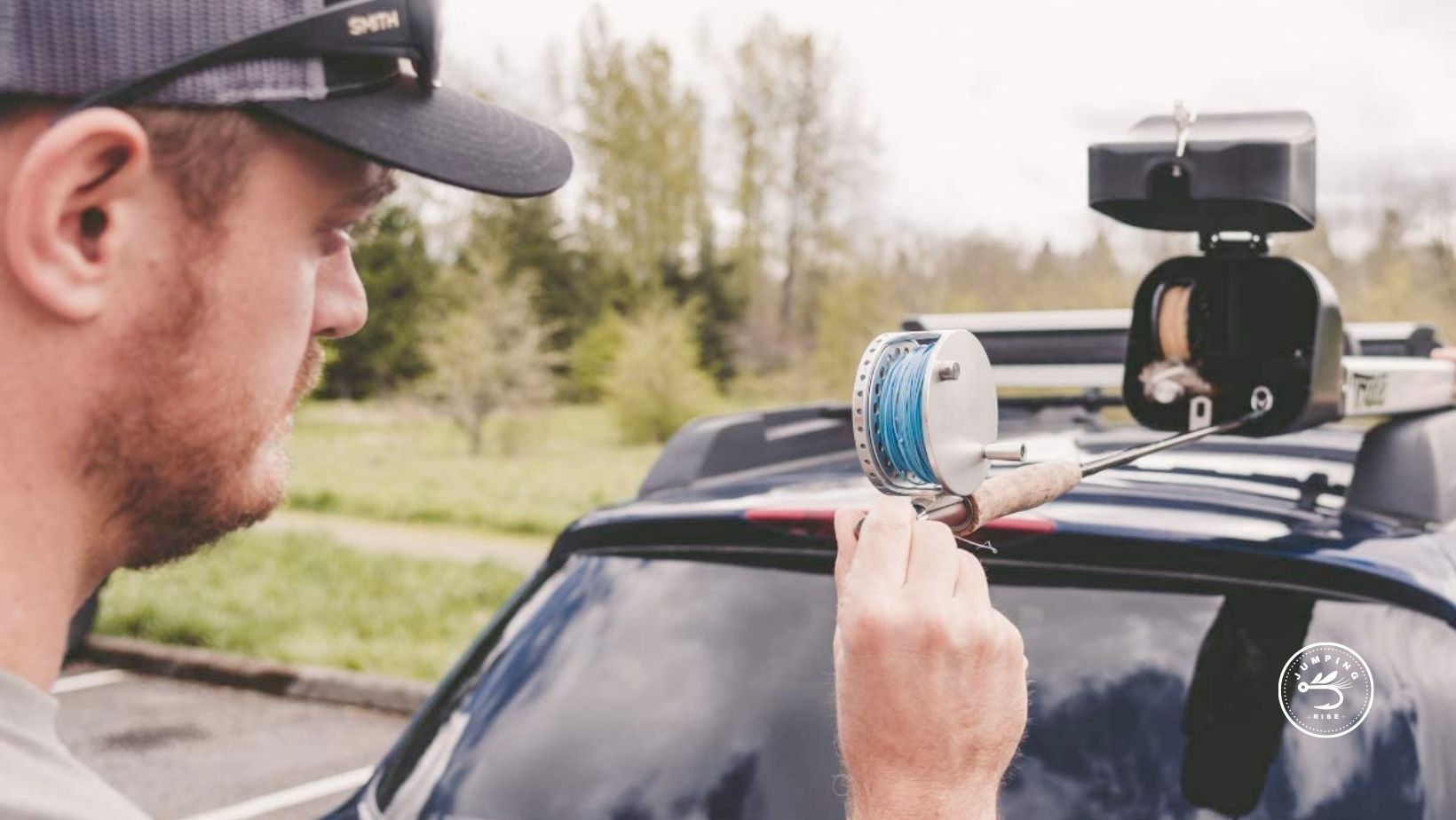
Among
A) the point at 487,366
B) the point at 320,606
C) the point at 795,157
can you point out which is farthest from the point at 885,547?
the point at 795,157

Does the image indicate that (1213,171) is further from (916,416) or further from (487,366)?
(487,366)

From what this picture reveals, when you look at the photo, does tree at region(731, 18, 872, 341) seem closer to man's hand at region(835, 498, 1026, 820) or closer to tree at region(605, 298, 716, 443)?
tree at region(605, 298, 716, 443)

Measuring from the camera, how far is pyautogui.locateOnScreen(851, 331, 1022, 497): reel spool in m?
1.38

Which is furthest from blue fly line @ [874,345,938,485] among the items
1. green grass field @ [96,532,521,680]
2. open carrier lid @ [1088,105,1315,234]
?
green grass field @ [96,532,521,680]

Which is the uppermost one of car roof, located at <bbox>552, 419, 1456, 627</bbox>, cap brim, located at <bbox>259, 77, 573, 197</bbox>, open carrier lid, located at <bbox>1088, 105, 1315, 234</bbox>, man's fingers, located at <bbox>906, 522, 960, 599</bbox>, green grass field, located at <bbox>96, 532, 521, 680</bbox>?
cap brim, located at <bbox>259, 77, 573, 197</bbox>

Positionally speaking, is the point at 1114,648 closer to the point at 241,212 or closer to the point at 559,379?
the point at 241,212

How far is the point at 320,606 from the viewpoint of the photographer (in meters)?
8.95

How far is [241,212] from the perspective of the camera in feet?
3.62

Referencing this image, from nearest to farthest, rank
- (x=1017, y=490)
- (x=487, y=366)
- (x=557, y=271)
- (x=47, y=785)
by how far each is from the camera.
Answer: (x=47, y=785), (x=1017, y=490), (x=487, y=366), (x=557, y=271)

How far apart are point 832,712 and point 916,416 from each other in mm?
764

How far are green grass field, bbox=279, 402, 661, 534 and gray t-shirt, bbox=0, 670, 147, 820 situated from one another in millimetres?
7491

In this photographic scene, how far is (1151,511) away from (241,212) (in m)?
1.38

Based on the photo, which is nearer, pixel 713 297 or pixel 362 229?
pixel 362 229

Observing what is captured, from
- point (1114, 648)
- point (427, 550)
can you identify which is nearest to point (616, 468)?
point (427, 550)
